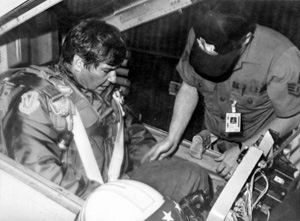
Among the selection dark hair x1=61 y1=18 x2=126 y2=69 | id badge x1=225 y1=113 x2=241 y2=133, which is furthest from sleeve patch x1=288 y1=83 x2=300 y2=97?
dark hair x1=61 y1=18 x2=126 y2=69

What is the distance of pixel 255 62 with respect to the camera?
1.75 m

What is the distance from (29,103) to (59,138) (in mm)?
200

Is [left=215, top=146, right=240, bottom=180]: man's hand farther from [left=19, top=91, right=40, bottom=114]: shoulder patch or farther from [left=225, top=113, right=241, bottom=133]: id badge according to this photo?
[left=19, top=91, right=40, bottom=114]: shoulder patch

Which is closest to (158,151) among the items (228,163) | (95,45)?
(228,163)

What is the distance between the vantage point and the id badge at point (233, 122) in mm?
1780

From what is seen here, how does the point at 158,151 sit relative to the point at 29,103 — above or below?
below

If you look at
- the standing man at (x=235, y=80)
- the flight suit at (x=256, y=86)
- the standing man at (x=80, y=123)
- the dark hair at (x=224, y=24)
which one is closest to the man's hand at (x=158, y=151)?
the standing man at (x=235, y=80)

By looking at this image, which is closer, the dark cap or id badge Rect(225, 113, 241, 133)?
the dark cap

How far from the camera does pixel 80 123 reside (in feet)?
4.64

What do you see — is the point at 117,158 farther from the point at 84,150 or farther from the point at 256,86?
the point at 256,86

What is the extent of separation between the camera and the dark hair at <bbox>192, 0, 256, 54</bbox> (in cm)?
133

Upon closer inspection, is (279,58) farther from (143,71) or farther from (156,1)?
(143,71)

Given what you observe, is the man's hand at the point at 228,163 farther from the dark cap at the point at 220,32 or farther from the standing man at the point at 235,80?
the dark cap at the point at 220,32

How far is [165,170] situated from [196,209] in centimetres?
34
